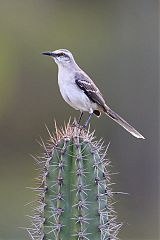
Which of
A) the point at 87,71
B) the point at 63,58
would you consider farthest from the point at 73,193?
the point at 87,71

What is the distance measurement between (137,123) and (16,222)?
142 inches

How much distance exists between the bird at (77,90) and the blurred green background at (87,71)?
785 centimetres

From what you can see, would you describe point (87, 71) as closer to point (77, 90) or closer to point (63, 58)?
point (63, 58)

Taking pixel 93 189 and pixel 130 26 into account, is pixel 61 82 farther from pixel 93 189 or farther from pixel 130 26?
pixel 130 26

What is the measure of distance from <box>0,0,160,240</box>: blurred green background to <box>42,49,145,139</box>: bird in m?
7.85

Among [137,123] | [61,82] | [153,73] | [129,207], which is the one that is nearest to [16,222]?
[129,207]

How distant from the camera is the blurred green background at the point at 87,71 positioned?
15.6 meters

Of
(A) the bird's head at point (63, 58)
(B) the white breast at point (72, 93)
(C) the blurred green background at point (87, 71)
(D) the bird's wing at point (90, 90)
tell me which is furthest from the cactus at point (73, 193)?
(C) the blurred green background at point (87, 71)

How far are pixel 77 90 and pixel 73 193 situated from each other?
6.29 ft

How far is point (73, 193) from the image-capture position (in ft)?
15.8

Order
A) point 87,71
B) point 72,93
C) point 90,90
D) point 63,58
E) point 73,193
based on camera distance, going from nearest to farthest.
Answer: point 73,193 → point 72,93 → point 90,90 → point 63,58 → point 87,71

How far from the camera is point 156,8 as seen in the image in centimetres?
1677

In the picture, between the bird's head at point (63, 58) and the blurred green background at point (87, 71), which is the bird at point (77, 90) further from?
the blurred green background at point (87, 71)

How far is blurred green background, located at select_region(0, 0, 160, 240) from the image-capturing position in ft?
51.2
